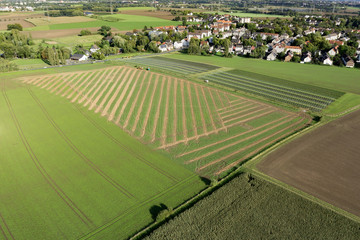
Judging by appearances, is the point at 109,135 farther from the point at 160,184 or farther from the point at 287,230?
the point at 287,230

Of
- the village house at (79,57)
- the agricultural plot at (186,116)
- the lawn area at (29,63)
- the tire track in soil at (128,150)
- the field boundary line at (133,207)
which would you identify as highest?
the village house at (79,57)

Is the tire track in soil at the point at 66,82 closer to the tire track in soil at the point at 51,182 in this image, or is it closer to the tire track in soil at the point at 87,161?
the tire track in soil at the point at 87,161

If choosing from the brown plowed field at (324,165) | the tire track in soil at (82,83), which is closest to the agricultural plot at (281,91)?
the brown plowed field at (324,165)

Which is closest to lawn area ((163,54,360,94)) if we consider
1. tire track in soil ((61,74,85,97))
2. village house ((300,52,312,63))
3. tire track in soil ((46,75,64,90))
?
village house ((300,52,312,63))

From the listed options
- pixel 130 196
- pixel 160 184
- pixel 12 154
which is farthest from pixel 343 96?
pixel 12 154

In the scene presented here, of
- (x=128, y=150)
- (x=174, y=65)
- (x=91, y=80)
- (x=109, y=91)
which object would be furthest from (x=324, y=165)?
(x=174, y=65)

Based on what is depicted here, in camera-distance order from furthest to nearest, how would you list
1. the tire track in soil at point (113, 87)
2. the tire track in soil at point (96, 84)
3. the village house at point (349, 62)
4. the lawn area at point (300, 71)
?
1. the village house at point (349, 62)
2. the lawn area at point (300, 71)
3. the tire track in soil at point (96, 84)
4. the tire track in soil at point (113, 87)

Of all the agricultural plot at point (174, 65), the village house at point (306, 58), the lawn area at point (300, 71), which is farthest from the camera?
the village house at point (306, 58)

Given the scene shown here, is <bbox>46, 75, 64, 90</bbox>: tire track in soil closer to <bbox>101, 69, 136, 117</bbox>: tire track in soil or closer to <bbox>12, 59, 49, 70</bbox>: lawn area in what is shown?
<bbox>101, 69, 136, 117</bbox>: tire track in soil

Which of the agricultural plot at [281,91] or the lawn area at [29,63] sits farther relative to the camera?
the lawn area at [29,63]
